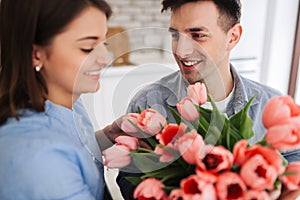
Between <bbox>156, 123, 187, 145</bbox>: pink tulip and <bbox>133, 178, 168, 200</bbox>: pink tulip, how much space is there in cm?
5

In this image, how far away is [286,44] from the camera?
1.43 m

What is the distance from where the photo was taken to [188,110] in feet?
1.57

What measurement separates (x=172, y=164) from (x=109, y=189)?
0.18 metres

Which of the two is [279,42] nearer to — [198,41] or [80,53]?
[198,41]

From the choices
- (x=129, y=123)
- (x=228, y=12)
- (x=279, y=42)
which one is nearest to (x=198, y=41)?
(x=228, y=12)

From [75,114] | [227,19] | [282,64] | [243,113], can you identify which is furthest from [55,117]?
[282,64]

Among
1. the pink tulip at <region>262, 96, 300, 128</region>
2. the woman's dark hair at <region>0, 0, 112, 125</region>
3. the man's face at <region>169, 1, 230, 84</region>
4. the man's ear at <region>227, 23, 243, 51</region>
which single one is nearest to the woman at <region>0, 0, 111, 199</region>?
the woman's dark hair at <region>0, 0, 112, 125</region>

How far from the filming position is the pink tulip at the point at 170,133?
44 centimetres

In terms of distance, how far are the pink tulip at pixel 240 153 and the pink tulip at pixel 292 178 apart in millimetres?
59

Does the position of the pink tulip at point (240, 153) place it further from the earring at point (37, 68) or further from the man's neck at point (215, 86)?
the earring at point (37, 68)

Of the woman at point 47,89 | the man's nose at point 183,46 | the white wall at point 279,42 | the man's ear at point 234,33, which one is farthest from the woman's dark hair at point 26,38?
the white wall at point 279,42

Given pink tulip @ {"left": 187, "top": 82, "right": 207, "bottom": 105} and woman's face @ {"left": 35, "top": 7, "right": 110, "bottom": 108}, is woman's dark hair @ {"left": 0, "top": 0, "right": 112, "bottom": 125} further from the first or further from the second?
pink tulip @ {"left": 187, "top": 82, "right": 207, "bottom": 105}

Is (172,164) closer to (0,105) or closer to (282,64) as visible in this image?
(0,105)

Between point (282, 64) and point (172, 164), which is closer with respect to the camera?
point (172, 164)
